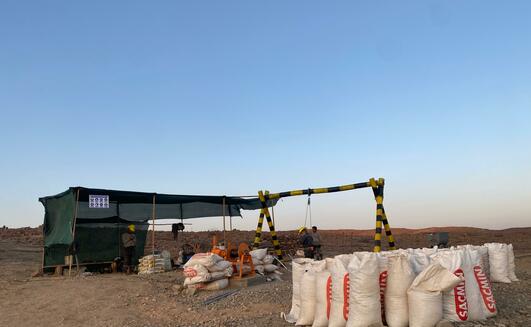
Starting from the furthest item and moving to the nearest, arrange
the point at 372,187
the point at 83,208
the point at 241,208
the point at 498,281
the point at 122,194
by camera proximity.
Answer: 1. the point at 241,208
2. the point at 83,208
3. the point at 122,194
4. the point at 372,187
5. the point at 498,281

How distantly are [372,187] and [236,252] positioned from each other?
4.06m

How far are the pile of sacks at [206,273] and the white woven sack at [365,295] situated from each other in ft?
16.3

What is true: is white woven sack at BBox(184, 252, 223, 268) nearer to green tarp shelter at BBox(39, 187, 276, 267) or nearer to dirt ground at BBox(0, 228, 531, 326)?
dirt ground at BBox(0, 228, 531, 326)

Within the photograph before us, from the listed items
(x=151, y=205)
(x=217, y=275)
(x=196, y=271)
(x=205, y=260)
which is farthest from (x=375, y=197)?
(x=151, y=205)

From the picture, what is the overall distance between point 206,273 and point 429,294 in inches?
224

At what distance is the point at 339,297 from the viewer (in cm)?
539

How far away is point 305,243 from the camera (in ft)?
43.9

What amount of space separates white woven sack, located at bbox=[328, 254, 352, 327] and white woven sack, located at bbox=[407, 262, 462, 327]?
29.5 inches

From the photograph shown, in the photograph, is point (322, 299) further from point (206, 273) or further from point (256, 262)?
point (256, 262)

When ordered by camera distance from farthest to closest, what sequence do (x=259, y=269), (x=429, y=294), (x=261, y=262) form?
(x=261, y=262), (x=259, y=269), (x=429, y=294)

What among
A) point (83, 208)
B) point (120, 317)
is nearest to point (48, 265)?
point (83, 208)

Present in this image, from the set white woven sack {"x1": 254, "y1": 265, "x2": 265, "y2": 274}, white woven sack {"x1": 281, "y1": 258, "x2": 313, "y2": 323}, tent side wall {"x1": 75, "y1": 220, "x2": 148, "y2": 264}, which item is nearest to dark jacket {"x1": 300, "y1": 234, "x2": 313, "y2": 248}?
white woven sack {"x1": 254, "y1": 265, "x2": 265, "y2": 274}

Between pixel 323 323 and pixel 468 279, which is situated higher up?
pixel 468 279

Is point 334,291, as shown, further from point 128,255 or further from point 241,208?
point 241,208
